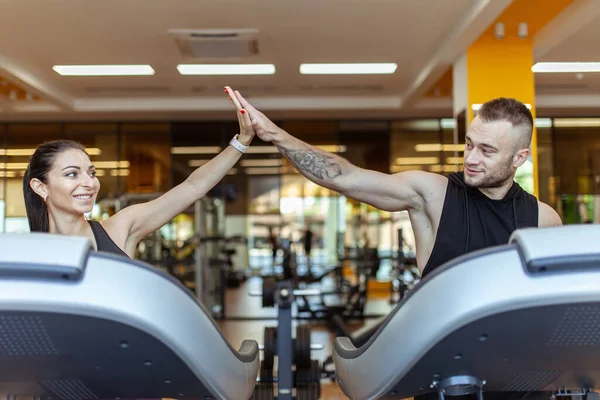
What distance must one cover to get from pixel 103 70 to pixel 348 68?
277cm

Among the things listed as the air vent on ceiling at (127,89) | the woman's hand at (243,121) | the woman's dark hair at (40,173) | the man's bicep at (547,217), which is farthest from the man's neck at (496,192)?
the air vent on ceiling at (127,89)

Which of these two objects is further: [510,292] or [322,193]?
[322,193]

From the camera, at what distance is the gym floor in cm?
602

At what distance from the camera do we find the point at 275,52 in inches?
248

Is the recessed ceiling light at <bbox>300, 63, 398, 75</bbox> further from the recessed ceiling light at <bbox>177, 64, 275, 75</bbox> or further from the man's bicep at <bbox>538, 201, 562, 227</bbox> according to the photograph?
the man's bicep at <bbox>538, 201, 562, 227</bbox>

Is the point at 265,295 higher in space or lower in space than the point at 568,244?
lower

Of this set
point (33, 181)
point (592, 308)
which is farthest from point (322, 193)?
point (592, 308)

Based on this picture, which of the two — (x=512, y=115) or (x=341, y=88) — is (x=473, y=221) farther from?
(x=341, y=88)

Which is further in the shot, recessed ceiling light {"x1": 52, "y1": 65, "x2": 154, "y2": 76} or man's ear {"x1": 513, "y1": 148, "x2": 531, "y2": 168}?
recessed ceiling light {"x1": 52, "y1": 65, "x2": 154, "y2": 76}

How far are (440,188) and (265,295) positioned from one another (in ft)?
4.83

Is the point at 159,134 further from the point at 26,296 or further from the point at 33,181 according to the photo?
the point at 26,296

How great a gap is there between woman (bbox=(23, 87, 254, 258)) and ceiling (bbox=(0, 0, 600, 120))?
3.30 meters

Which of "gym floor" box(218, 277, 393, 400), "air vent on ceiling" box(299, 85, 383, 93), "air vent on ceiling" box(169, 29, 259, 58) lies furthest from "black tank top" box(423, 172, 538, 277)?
"air vent on ceiling" box(299, 85, 383, 93)

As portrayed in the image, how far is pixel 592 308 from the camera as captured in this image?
0.78 metres
